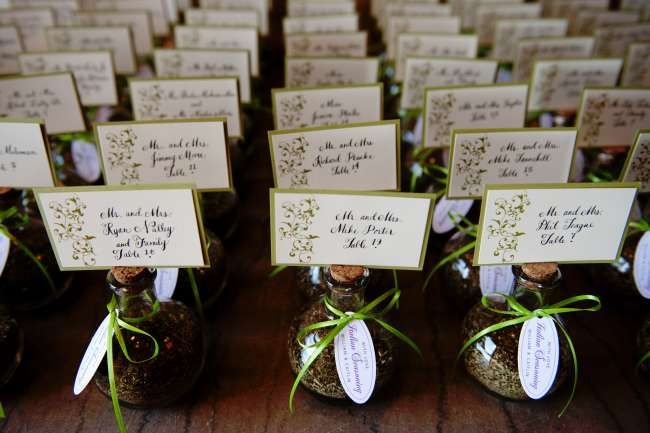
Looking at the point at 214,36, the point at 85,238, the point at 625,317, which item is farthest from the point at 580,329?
the point at 214,36

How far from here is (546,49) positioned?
156 cm

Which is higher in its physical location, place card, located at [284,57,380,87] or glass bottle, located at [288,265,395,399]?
place card, located at [284,57,380,87]

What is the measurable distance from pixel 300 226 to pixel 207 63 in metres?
0.83

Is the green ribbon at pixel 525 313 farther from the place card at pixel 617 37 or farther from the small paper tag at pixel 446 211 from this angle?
the place card at pixel 617 37

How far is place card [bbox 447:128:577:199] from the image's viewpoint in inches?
33.3

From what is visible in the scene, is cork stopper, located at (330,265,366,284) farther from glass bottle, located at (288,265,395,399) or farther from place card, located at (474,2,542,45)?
place card, located at (474,2,542,45)

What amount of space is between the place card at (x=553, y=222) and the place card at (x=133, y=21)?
1.50m

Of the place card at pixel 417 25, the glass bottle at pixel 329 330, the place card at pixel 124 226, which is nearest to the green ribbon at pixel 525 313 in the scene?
the glass bottle at pixel 329 330

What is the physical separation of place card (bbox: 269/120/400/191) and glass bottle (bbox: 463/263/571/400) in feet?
0.85

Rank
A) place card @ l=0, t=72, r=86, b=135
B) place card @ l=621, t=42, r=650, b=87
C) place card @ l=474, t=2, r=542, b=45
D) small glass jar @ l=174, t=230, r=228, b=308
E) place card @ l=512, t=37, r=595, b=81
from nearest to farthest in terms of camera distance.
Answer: small glass jar @ l=174, t=230, r=228, b=308
place card @ l=0, t=72, r=86, b=135
place card @ l=621, t=42, r=650, b=87
place card @ l=512, t=37, r=595, b=81
place card @ l=474, t=2, r=542, b=45

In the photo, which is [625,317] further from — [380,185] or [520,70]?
[520,70]

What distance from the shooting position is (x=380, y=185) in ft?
2.91

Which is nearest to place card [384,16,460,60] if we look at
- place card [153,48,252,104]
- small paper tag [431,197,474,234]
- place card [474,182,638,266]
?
place card [153,48,252,104]

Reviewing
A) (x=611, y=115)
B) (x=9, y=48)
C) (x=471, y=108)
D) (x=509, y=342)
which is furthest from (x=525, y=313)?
(x=9, y=48)
